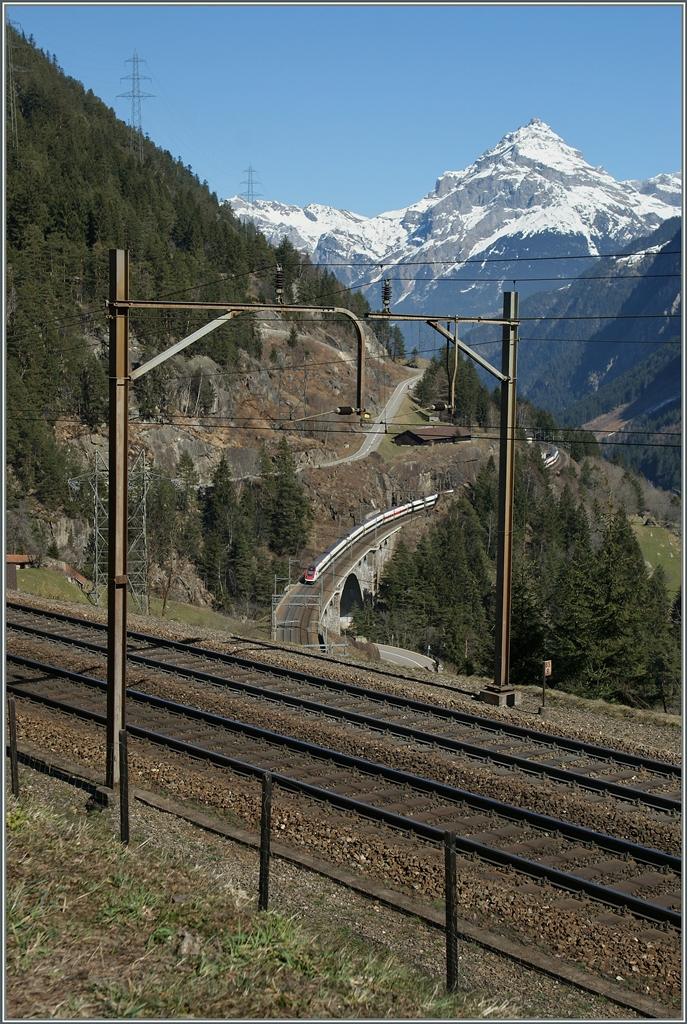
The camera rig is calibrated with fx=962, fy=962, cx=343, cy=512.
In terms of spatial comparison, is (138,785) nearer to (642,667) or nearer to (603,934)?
(603,934)

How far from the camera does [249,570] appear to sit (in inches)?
3140

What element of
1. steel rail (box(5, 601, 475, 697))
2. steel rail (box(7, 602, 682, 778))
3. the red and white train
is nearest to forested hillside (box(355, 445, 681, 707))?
the red and white train

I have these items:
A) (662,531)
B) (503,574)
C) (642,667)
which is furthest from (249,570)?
(662,531)

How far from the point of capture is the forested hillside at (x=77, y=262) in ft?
235

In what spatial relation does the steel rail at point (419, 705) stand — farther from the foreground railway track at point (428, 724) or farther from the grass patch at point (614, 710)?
the grass patch at point (614, 710)

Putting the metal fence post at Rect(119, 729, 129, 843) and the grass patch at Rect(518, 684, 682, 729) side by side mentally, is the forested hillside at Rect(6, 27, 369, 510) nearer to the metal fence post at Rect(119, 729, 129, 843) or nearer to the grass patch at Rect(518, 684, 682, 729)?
the grass patch at Rect(518, 684, 682, 729)

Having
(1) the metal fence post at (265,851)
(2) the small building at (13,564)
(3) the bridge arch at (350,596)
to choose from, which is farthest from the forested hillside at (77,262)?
(1) the metal fence post at (265,851)

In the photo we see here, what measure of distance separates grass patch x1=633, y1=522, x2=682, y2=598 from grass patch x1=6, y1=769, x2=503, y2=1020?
4676 inches

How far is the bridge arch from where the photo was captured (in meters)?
81.2

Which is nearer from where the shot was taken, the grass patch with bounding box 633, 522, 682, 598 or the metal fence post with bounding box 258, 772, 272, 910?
the metal fence post with bounding box 258, 772, 272, 910

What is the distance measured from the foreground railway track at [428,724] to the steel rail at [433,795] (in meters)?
1.70

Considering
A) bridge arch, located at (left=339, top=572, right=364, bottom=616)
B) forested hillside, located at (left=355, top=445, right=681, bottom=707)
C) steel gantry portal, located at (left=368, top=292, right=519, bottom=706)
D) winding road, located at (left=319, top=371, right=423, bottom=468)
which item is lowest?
bridge arch, located at (left=339, top=572, right=364, bottom=616)

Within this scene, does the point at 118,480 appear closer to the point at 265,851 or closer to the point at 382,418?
the point at 265,851

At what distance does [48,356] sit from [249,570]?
23.5 metres
